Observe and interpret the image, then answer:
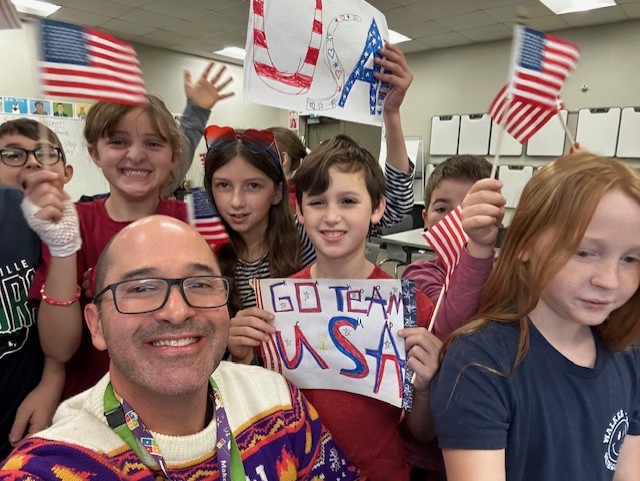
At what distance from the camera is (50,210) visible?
1268 millimetres

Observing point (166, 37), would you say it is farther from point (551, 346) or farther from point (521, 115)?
point (551, 346)

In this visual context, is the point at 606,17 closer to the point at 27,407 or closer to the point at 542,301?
the point at 542,301

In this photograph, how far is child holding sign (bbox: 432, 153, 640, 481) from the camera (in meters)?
1.07

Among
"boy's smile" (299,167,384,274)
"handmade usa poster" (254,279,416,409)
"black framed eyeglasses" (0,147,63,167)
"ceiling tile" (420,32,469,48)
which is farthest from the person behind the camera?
"ceiling tile" (420,32,469,48)

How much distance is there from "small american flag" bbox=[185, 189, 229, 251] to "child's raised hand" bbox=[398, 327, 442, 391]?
2.95 ft

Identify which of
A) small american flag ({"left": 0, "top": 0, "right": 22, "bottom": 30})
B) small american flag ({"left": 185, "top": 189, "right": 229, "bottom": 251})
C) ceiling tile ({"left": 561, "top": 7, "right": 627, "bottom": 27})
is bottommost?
small american flag ({"left": 185, "top": 189, "right": 229, "bottom": 251})

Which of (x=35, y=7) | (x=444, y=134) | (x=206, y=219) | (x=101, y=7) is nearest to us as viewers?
(x=206, y=219)

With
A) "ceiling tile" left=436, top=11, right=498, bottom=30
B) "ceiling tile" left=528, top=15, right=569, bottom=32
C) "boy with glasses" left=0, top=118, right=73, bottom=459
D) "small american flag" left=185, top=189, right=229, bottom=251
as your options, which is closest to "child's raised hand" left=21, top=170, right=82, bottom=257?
"boy with glasses" left=0, top=118, right=73, bottom=459

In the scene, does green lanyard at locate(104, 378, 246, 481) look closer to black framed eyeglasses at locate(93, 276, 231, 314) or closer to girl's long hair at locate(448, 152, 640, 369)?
black framed eyeglasses at locate(93, 276, 231, 314)

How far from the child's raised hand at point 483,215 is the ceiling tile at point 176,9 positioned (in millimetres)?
6946

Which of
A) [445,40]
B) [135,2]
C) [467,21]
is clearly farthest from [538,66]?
[445,40]

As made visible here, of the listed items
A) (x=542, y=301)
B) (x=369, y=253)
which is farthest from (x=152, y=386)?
(x=369, y=253)

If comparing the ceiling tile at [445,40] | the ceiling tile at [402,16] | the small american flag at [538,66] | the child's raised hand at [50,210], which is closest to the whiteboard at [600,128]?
the ceiling tile at [445,40]

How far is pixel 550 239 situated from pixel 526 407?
16.5 inches
